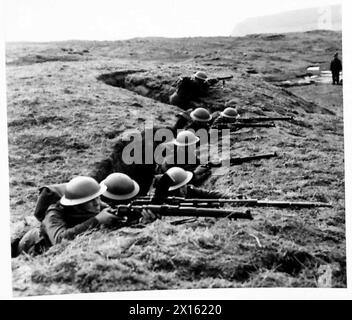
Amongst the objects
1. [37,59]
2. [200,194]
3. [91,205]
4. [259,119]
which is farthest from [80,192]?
[37,59]

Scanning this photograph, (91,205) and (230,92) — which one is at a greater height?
(230,92)

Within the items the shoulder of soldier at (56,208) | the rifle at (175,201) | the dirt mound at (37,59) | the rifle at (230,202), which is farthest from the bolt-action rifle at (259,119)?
the dirt mound at (37,59)

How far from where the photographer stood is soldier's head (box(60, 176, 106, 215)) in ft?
21.0

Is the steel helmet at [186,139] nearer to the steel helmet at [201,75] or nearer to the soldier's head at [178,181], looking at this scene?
the soldier's head at [178,181]

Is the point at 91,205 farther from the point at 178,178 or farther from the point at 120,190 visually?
the point at 178,178

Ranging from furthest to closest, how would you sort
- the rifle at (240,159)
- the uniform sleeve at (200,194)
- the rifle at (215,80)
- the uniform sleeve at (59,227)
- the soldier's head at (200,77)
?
1. the rifle at (215,80)
2. the soldier's head at (200,77)
3. the rifle at (240,159)
4. the uniform sleeve at (200,194)
5. the uniform sleeve at (59,227)

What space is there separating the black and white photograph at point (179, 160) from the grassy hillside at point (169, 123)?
1.0 inches

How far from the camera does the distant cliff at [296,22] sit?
930 centimetres

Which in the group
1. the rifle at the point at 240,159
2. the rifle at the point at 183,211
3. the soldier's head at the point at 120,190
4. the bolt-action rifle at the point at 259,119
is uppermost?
the bolt-action rifle at the point at 259,119

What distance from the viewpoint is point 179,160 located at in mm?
9102

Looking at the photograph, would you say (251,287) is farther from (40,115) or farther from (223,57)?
(223,57)

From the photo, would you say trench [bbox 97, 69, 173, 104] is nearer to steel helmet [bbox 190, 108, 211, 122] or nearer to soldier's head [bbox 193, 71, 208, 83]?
soldier's head [bbox 193, 71, 208, 83]

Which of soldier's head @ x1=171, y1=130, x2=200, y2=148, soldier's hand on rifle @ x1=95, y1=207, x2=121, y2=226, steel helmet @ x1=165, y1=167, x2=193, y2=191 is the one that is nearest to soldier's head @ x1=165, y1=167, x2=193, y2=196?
steel helmet @ x1=165, y1=167, x2=193, y2=191

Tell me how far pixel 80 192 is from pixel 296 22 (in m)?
6.46
